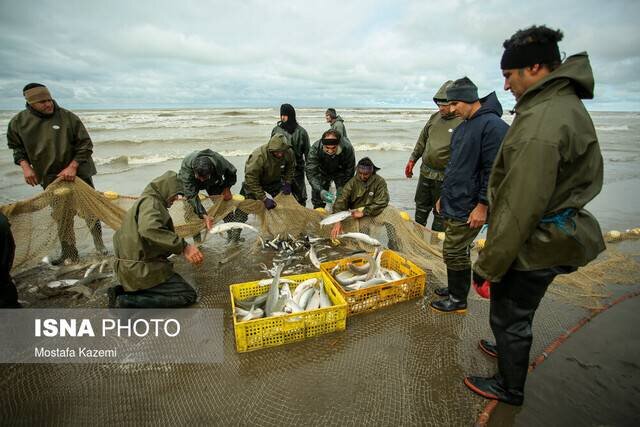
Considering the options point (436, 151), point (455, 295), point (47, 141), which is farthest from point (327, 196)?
point (47, 141)

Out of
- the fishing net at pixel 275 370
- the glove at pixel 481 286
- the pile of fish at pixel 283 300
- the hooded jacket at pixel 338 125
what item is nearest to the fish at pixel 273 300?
the pile of fish at pixel 283 300

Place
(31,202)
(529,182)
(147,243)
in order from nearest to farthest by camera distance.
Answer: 1. (529,182)
2. (147,243)
3. (31,202)

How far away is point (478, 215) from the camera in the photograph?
322 centimetres

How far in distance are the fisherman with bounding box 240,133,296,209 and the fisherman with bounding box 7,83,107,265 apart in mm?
2623

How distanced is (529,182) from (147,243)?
378cm

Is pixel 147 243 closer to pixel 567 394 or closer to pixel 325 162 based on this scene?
pixel 325 162

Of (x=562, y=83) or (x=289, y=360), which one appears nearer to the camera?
(x=562, y=83)

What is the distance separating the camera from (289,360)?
10.6 feet

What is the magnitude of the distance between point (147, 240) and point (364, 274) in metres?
2.79

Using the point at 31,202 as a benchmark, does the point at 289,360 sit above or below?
below

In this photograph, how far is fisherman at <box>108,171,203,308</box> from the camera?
364 cm

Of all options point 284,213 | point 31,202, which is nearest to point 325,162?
point 284,213

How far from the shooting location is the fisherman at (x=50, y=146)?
483 centimetres

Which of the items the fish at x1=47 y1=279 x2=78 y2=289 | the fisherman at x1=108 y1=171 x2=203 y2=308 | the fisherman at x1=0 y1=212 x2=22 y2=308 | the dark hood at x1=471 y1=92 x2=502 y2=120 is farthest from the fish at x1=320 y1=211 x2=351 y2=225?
the fisherman at x1=0 y1=212 x2=22 y2=308
